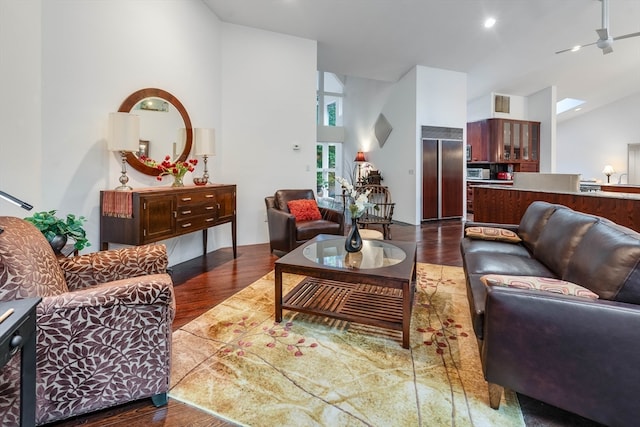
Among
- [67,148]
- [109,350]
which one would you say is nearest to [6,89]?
[67,148]

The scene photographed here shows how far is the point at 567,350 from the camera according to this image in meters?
1.26

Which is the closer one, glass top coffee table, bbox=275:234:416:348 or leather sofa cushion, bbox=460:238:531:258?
glass top coffee table, bbox=275:234:416:348

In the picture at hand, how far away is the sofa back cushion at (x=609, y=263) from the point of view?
131 cm

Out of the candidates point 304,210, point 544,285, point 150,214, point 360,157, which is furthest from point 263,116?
point 544,285

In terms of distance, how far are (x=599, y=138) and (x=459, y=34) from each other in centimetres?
743

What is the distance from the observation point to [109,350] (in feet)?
4.61

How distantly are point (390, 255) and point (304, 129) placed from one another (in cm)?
324

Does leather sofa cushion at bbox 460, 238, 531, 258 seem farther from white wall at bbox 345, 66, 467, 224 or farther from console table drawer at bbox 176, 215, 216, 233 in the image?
white wall at bbox 345, 66, 467, 224

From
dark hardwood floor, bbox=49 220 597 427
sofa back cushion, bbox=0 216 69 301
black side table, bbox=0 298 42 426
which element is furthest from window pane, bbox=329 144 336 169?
black side table, bbox=0 298 42 426

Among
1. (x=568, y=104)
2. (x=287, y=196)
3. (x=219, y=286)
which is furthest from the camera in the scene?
(x=568, y=104)

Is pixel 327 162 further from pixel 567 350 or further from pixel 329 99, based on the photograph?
pixel 567 350

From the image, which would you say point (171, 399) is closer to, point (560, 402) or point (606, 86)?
point (560, 402)

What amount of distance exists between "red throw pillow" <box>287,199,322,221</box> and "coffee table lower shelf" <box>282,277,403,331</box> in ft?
4.93

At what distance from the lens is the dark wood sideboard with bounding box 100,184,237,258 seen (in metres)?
2.75
